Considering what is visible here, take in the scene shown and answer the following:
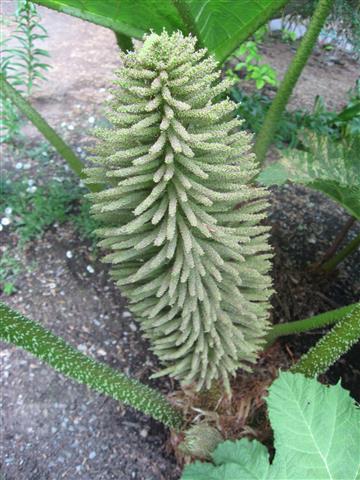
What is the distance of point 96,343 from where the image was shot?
1.62m

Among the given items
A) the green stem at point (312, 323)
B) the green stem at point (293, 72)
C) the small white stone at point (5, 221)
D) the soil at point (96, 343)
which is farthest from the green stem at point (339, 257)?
the small white stone at point (5, 221)

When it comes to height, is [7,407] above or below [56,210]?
below

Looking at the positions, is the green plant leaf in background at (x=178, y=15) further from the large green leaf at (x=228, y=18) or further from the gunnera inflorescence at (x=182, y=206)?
the gunnera inflorescence at (x=182, y=206)

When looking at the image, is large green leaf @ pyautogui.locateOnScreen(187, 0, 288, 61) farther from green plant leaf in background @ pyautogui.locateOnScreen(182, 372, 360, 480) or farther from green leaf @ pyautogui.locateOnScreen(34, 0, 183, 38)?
green plant leaf in background @ pyautogui.locateOnScreen(182, 372, 360, 480)

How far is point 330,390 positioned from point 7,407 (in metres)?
0.91

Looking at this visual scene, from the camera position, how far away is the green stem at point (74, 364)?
0.96 m

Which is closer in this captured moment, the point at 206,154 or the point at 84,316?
the point at 206,154

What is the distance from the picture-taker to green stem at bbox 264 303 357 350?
49.0 inches

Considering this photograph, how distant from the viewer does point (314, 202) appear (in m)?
2.10

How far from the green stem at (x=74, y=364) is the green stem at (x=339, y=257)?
28.7 inches

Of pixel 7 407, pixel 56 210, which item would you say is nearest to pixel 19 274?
pixel 56 210

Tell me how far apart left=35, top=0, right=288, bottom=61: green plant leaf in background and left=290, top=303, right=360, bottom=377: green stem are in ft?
2.44

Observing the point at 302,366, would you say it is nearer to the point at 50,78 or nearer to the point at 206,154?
the point at 206,154

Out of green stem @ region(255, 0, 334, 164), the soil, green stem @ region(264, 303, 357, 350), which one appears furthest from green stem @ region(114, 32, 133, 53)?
green stem @ region(264, 303, 357, 350)
